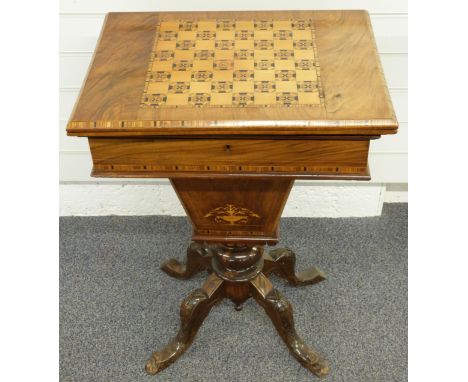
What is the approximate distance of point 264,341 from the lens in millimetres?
1795

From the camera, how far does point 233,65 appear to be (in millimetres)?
1292

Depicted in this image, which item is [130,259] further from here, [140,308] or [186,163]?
[186,163]

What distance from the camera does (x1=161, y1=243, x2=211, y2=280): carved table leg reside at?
1891mm

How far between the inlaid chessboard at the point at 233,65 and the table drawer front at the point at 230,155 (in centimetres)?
8

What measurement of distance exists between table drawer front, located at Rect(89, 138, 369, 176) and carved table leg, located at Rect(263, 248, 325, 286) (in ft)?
2.25

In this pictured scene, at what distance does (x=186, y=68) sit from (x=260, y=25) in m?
0.26

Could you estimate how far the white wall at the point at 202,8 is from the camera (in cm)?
169

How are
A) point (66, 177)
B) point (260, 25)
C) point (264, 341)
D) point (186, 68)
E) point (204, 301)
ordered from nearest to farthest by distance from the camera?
point (186, 68)
point (260, 25)
point (204, 301)
point (264, 341)
point (66, 177)

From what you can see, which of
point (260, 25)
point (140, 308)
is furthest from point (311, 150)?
point (140, 308)

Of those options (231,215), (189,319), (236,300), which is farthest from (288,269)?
(231,215)

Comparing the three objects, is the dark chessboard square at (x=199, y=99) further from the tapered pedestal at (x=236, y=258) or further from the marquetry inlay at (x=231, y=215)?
the marquetry inlay at (x=231, y=215)

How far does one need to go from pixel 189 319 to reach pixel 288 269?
15.9 inches

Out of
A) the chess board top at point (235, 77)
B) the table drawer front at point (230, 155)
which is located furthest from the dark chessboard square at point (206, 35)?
the table drawer front at point (230, 155)

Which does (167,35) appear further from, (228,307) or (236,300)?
(228,307)
